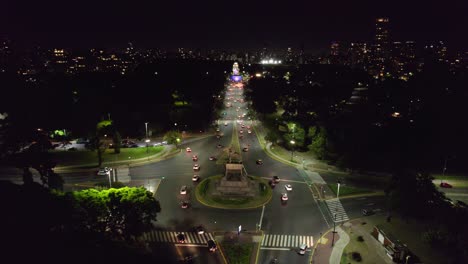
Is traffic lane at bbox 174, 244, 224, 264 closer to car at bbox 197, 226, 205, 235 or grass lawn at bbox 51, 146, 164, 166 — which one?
car at bbox 197, 226, 205, 235

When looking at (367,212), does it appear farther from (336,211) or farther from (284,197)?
(284,197)

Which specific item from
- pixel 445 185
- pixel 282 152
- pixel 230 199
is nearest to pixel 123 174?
pixel 230 199

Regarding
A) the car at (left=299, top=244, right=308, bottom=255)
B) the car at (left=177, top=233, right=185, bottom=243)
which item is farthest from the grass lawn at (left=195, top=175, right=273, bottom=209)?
the car at (left=299, top=244, right=308, bottom=255)

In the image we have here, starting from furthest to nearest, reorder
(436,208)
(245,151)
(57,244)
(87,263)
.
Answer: (245,151), (436,208), (57,244), (87,263)

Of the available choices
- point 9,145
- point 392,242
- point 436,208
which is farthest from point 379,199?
point 9,145

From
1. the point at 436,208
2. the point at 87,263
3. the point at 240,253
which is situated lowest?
the point at 240,253

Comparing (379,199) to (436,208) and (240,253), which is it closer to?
(436,208)
